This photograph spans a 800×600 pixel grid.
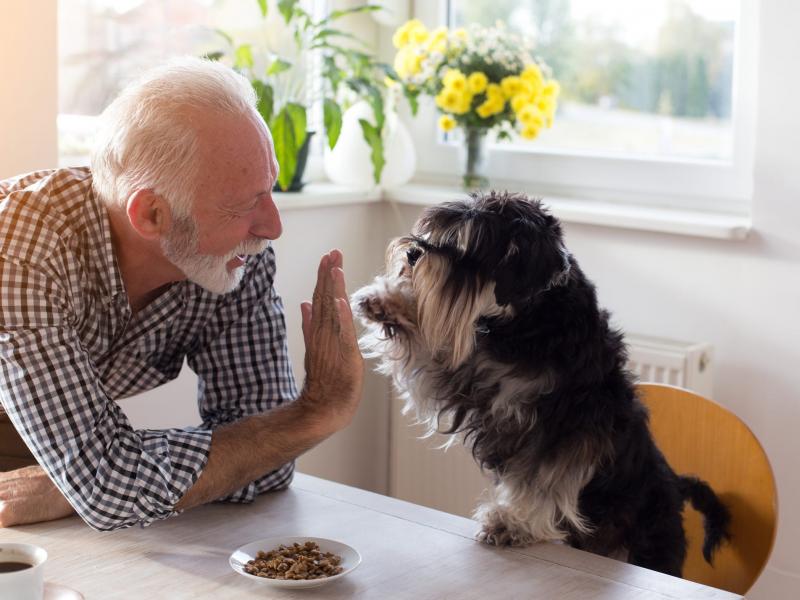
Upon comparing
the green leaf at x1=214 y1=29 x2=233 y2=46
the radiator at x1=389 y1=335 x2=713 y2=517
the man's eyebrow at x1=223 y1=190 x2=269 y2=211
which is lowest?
the radiator at x1=389 y1=335 x2=713 y2=517

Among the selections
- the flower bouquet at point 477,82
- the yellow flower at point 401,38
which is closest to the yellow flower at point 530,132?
the flower bouquet at point 477,82

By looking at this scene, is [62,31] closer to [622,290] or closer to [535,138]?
[535,138]

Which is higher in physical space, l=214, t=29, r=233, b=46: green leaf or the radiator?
l=214, t=29, r=233, b=46: green leaf

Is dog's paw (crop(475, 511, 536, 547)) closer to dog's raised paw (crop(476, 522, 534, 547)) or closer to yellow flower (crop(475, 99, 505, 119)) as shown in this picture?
dog's raised paw (crop(476, 522, 534, 547))

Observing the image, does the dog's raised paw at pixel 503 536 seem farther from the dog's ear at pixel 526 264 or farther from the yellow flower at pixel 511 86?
the yellow flower at pixel 511 86

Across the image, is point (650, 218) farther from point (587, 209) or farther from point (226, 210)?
point (226, 210)

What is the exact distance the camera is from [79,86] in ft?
9.45

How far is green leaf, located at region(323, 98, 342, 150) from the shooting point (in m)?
3.02

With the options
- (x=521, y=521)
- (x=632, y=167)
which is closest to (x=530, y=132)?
(x=632, y=167)

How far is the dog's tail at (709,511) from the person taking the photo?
1950mm

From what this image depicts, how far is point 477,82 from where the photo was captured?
10.2 ft

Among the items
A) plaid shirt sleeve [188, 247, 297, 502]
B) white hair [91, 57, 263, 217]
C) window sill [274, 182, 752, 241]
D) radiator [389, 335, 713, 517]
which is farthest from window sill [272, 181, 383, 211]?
white hair [91, 57, 263, 217]

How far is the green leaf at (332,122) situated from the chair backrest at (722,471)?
1252mm

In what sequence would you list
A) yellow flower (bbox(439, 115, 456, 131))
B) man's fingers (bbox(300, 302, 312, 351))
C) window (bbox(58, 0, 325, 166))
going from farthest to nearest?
yellow flower (bbox(439, 115, 456, 131)) < window (bbox(58, 0, 325, 166)) < man's fingers (bbox(300, 302, 312, 351))
